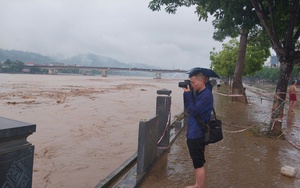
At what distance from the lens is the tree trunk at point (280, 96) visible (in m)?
6.84

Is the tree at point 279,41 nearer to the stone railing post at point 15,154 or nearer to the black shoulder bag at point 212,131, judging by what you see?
the black shoulder bag at point 212,131

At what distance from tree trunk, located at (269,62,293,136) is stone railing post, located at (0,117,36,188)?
6.80 m

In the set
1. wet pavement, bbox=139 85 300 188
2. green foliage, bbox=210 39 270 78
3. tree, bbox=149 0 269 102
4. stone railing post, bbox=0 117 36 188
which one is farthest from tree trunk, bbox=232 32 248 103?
stone railing post, bbox=0 117 36 188

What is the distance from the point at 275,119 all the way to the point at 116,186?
5.22 meters

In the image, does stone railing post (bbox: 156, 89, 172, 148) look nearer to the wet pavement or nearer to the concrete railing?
the concrete railing

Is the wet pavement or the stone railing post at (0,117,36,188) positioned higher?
the stone railing post at (0,117,36,188)

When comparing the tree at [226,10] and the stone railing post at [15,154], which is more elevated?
the tree at [226,10]

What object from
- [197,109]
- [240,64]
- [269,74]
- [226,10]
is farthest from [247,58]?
[269,74]

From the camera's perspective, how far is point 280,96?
712cm

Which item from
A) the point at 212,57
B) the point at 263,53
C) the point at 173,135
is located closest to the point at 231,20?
the point at 173,135

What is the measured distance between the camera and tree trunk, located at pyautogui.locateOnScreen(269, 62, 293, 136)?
684 centimetres

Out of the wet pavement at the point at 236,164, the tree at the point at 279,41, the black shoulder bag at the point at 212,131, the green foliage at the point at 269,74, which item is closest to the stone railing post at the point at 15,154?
the black shoulder bag at the point at 212,131

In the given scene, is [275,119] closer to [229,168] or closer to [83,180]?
[229,168]

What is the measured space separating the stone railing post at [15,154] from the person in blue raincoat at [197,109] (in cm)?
203
